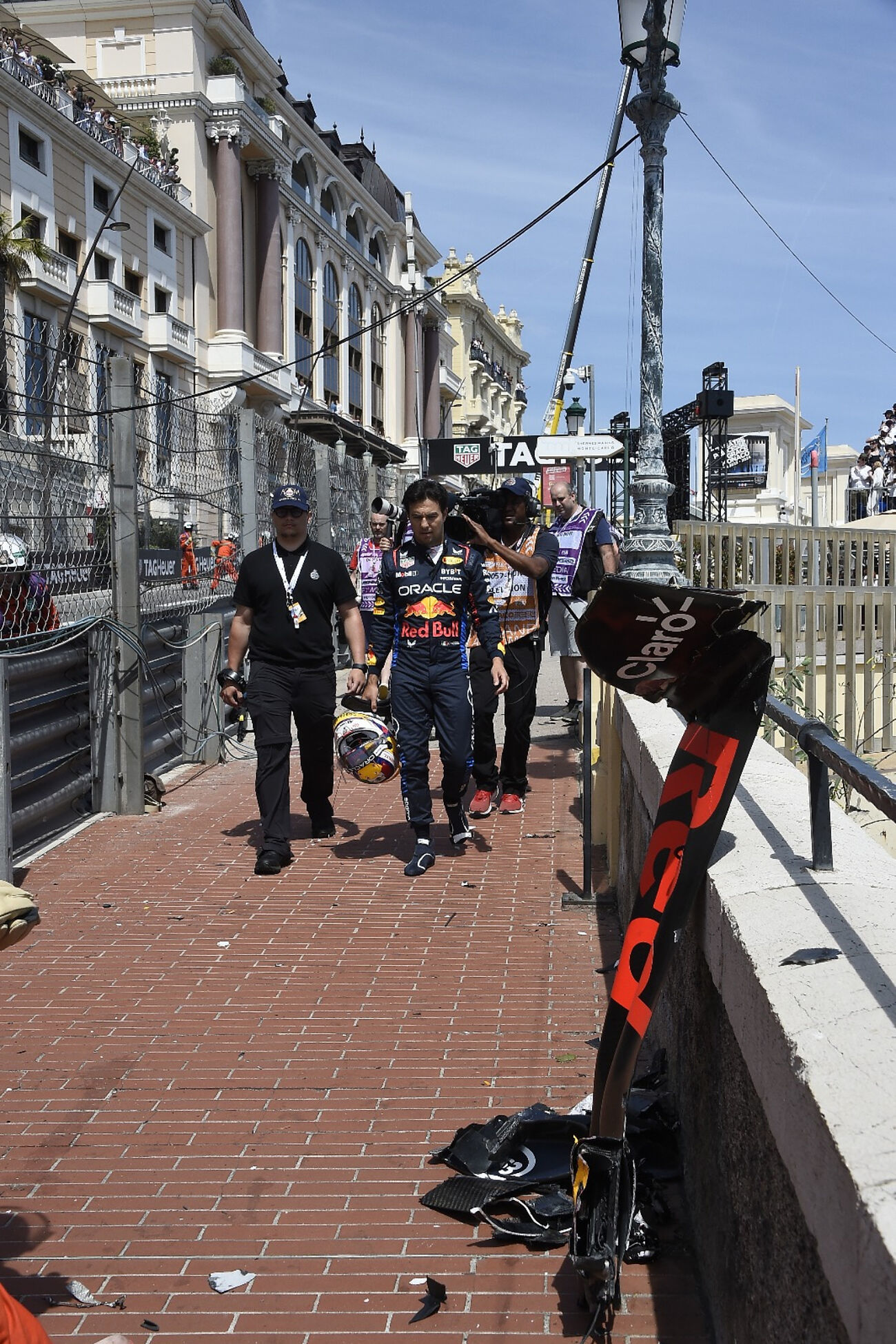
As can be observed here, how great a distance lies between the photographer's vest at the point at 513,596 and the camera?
8.62 metres

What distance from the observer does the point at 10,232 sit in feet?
109

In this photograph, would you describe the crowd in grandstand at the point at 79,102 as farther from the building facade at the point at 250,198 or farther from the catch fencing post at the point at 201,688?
the catch fencing post at the point at 201,688

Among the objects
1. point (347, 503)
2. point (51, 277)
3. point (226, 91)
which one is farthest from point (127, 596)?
point (226, 91)

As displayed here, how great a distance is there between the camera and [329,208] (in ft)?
201

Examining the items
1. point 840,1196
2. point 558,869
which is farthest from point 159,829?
point 840,1196

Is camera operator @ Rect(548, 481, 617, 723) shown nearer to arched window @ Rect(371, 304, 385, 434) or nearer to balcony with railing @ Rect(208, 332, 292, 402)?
balcony with railing @ Rect(208, 332, 292, 402)

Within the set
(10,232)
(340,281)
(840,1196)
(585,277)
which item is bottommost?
(840,1196)

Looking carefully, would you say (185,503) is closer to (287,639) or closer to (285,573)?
(285,573)

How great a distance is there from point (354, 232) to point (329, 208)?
16.3 feet

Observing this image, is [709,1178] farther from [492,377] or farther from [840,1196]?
[492,377]

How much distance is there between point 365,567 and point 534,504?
432 centimetres

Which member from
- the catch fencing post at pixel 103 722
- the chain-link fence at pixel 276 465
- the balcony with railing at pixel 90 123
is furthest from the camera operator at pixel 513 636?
the balcony with railing at pixel 90 123

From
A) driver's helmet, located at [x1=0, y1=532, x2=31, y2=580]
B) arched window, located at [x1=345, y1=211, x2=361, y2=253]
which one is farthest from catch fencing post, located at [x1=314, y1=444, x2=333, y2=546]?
arched window, located at [x1=345, y1=211, x2=361, y2=253]

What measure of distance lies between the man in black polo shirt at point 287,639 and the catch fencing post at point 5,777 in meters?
1.28
